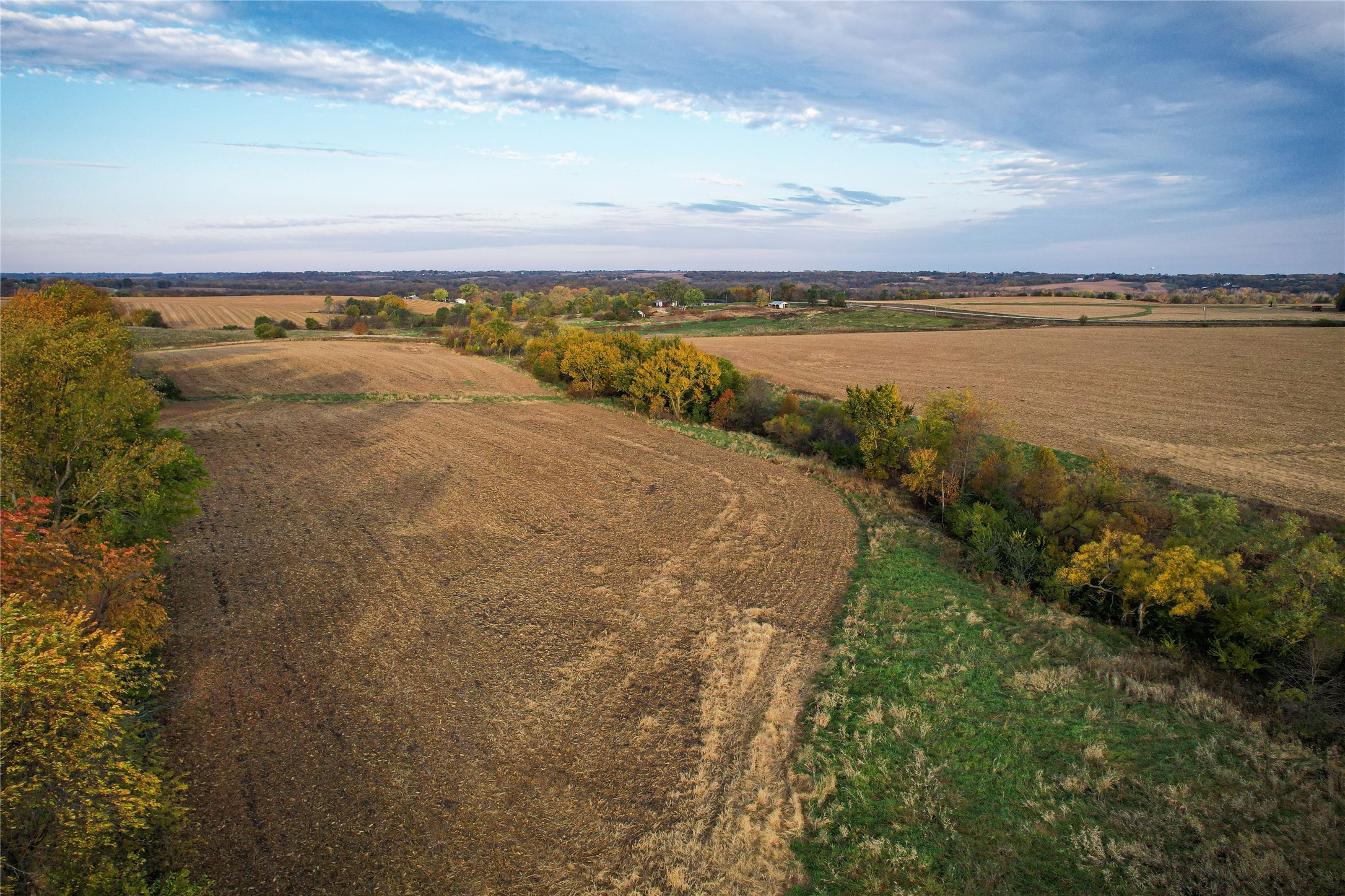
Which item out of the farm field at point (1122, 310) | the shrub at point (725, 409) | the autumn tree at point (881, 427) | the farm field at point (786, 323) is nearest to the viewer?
the autumn tree at point (881, 427)

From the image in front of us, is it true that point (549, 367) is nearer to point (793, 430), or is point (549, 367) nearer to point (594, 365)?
point (594, 365)

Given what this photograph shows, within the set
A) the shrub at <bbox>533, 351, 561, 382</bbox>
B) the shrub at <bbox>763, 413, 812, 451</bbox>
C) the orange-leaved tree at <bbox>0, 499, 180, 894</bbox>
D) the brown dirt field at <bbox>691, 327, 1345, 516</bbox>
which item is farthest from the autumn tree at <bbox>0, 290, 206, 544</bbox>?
the brown dirt field at <bbox>691, 327, 1345, 516</bbox>

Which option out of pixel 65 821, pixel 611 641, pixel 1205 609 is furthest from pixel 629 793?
pixel 1205 609

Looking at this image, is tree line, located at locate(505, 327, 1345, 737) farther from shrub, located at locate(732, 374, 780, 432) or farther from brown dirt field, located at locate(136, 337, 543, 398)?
brown dirt field, located at locate(136, 337, 543, 398)

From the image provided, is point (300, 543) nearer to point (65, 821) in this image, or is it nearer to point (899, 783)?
point (65, 821)

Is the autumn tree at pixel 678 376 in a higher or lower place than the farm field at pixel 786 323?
lower

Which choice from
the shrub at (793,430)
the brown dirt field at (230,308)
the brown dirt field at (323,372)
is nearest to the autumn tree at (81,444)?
the shrub at (793,430)

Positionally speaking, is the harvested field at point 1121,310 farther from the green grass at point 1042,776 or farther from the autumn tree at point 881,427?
the green grass at point 1042,776
